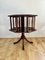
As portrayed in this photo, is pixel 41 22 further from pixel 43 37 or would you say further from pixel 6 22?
pixel 6 22

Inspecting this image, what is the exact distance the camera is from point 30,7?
11.7ft

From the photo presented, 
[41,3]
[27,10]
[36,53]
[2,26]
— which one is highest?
[41,3]

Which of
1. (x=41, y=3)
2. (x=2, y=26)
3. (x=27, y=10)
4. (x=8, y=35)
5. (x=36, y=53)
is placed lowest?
(x=36, y=53)

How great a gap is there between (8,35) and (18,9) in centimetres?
93

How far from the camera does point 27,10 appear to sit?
3.56m

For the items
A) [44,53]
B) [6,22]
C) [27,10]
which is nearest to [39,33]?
[27,10]

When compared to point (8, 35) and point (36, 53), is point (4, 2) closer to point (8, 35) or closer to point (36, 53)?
point (8, 35)

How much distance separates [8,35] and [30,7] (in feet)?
3.90

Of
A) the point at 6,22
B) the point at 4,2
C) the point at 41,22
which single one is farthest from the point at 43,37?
the point at 4,2

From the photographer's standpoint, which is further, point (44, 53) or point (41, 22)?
point (41, 22)

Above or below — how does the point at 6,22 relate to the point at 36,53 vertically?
above

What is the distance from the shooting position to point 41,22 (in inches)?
144

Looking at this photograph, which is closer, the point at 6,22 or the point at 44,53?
the point at 44,53

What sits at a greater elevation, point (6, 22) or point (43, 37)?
point (6, 22)
